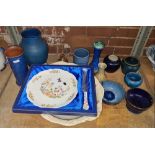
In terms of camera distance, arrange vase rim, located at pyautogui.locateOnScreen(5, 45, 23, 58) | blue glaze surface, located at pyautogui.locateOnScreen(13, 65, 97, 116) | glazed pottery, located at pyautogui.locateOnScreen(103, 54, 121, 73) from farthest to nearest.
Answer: glazed pottery, located at pyautogui.locateOnScreen(103, 54, 121, 73) < vase rim, located at pyautogui.locateOnScreen(5, 45, 23, 58) < blue glaze surface, located at pyautogui.locateOnScreen(13, 65, 97, 116)

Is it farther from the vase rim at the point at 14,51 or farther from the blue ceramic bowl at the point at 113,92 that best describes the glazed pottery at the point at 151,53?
the vase rim at the point at 14,51

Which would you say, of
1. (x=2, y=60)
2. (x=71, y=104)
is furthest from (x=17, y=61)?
(x=71, y=104)

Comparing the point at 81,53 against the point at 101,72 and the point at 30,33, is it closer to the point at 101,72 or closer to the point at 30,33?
the point at 101,72

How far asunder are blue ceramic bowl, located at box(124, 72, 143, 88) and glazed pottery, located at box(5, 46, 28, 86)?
0.50m

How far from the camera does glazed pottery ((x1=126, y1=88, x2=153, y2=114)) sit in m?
0.72

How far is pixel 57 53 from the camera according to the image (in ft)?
3.54

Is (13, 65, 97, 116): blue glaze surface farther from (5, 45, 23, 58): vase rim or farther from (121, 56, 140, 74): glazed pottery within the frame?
(121, 56, 140, 74): glazed pottery

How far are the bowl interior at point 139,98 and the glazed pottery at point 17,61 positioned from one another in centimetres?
49

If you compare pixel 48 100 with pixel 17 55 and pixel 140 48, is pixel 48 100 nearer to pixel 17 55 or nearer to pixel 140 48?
pixel 17 55

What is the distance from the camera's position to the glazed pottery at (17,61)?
0.75 meters

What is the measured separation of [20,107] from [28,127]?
10cm

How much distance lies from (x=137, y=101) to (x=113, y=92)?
120mm

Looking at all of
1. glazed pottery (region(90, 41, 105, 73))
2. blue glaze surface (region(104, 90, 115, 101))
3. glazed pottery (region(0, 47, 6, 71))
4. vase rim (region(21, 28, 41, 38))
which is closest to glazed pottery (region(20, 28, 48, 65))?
vase rim (region(21, 28, 41, 38))
